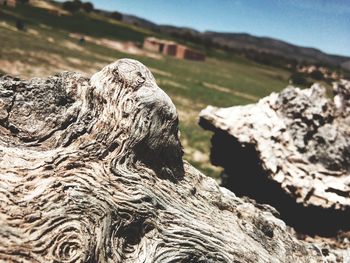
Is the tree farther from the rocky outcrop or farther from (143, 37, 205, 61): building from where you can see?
the rocky outcrop

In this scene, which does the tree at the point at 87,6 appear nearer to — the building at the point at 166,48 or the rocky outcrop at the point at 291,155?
the building at the point at 166,48

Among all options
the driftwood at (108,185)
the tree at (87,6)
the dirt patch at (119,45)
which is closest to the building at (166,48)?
the dirt patch at (119,45)

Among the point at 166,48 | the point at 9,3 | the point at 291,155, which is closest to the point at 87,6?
the point at 9,3

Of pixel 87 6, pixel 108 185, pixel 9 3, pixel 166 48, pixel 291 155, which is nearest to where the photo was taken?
pixel 108 185

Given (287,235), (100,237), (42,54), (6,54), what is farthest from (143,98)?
(42,54)

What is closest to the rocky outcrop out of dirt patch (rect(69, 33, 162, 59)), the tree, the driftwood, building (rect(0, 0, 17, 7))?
the driftwood

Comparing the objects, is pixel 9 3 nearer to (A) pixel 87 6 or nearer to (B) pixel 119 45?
(B) pixel 119 45

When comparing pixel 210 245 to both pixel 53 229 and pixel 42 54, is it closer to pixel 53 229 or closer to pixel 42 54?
pixel 53 229
